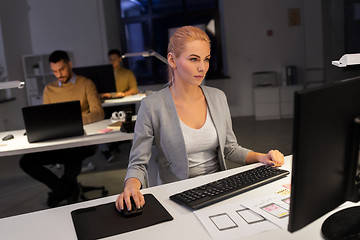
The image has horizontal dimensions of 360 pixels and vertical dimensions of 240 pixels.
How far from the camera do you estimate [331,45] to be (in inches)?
250

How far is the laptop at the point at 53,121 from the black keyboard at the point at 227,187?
1.48 meters

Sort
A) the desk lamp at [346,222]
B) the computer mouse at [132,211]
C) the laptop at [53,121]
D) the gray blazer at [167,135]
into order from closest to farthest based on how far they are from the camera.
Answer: the desk lamp at [346,222], the computer mouse at [132,211], the gray blazer at [167,135], the laptop at [53,121]

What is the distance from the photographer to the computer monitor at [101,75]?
4270 mm

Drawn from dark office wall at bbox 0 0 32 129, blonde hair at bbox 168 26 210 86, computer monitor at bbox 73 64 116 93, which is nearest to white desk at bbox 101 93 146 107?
computer monitor at bbox 73 64 116 93

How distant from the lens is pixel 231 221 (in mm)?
1159

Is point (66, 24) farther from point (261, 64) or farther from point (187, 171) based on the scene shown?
point (187, 171)

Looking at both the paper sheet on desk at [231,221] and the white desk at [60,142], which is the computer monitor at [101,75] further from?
the paper sheet on desk at [231,221]

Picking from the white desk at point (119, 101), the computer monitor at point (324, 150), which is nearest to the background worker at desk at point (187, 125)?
the computer monitor at point (324, 150)

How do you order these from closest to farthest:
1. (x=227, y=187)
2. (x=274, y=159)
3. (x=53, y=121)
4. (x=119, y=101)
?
(x=227, y=187)
(x=274, y=159)
(x=53, y=121)
(x=119, y=101)

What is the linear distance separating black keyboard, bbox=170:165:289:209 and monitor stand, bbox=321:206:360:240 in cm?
37

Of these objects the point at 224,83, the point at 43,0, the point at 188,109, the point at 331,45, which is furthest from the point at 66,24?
the point at 188,109

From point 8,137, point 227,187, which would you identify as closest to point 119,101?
point 8,137

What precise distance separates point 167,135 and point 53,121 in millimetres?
1208

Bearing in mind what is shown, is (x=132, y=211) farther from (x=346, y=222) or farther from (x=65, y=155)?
(x=65, y=155)
